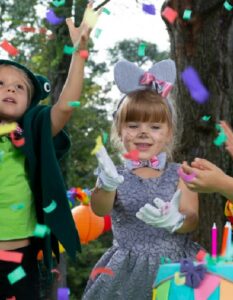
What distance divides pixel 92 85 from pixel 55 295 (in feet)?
35.9

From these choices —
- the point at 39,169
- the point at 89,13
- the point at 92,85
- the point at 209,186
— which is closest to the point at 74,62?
the point at 89,13

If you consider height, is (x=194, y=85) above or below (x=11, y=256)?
above

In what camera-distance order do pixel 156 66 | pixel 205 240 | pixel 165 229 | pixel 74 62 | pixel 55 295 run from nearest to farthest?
pixel 74 62 → pixel 165 229 → pixel 156 66 → pixel 205 240 → pixel 55 295

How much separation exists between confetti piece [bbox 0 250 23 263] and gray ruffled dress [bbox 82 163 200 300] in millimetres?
340

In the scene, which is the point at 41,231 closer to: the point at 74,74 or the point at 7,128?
the point at 7,128

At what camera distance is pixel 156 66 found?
3.42m

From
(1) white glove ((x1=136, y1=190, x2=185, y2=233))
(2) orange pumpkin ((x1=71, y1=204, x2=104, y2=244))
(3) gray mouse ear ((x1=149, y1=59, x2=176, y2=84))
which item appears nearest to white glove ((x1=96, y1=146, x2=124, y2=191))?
(1) white glove ((x1=136, y1=190, x2=185, y2=233))

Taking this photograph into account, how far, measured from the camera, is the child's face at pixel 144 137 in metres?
3.11

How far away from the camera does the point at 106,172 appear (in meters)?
2.87

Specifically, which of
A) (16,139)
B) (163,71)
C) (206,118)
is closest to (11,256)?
(16,139)

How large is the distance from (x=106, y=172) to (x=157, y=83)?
0.60m

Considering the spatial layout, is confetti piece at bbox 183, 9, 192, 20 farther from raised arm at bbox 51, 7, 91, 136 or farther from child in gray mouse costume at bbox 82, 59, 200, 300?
raised arm at bbox 51, 7, 91, 136

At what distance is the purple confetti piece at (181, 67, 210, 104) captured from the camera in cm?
518

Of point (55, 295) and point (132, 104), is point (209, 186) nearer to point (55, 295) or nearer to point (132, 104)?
point (132, 104)
